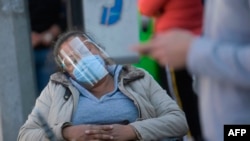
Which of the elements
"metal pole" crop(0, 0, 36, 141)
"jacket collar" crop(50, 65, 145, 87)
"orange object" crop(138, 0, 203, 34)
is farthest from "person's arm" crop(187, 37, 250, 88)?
"metal pole" crop(0, 0, 36, 141)

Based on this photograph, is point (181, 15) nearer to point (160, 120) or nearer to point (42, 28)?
point (160, 120)

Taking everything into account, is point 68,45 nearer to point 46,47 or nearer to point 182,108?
point 182,108

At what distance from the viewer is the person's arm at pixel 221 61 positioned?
5.73 ft

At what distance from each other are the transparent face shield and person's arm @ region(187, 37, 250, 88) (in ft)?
7.06

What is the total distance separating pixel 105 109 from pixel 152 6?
1008 mm

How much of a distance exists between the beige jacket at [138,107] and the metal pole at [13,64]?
5.29 feet

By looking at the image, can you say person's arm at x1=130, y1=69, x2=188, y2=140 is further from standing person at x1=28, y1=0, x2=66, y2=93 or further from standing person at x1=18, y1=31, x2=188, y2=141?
standing person at x1=28, y1=0, x2=66, y2=93

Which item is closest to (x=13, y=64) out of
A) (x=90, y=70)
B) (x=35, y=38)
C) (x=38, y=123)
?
(x=35, y=38)

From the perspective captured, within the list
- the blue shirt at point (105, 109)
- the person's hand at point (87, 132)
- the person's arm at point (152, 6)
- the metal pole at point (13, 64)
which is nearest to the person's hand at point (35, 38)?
the metal pole at point (13, 64)

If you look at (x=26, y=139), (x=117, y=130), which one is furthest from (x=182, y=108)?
(x=26, y=139)

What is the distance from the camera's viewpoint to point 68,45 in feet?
13.4

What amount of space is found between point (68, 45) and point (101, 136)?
23.1 inches

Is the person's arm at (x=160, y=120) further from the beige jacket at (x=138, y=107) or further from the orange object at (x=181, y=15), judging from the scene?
the orange object at (x=181, y=15)

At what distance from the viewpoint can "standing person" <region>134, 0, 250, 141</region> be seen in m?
1.76
